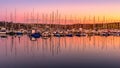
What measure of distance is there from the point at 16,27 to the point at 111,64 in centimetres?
6253

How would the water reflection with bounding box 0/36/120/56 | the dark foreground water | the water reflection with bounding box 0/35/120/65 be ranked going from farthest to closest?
the water reflection with bounding box 0/36/120/56, the water reflection with bounding box 0/35/120/65, the dark foreground water

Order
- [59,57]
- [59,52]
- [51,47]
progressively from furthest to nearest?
[51,47] → [59,52] → [59,57]

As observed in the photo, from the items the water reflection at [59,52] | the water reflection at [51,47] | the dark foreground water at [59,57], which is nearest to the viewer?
the dark foreground water at [59,57]

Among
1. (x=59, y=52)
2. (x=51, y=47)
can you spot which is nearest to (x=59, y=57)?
(x=59, y=52)

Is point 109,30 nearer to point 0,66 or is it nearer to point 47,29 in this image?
point 47,29

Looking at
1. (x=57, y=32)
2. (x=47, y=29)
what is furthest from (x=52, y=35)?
(x=47, y=29)

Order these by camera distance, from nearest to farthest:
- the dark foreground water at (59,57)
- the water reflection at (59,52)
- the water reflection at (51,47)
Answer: the dark foreground water at (59,57) < the water reflection at (59,52) < the water reflection at (51,47)

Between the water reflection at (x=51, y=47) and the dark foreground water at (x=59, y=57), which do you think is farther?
the water reflection at (x=51, y=47)

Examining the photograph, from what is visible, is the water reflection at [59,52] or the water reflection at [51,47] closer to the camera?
the water reflection at [59,52]

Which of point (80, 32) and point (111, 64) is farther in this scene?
point (80, 32)

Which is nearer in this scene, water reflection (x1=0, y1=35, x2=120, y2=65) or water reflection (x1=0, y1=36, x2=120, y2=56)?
water reflection (x1=0, y1=35, x2=120, y2=65)

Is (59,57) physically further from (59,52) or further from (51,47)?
(51,47)

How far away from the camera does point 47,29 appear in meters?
73.9

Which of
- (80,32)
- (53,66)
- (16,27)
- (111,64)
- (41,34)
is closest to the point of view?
(53,66)
